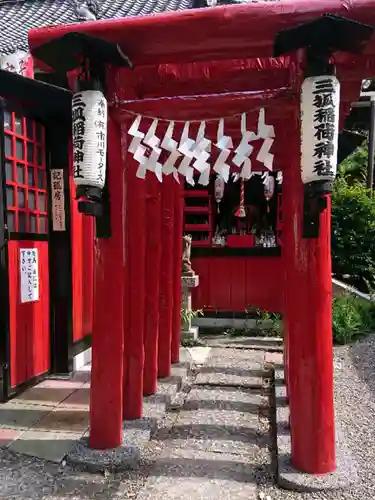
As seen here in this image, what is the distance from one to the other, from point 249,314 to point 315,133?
724cm

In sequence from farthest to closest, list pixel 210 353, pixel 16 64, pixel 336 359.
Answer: pixel 210 353
pixel 336 359
pixel 16 64

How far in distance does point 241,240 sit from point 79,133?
22.7 ft

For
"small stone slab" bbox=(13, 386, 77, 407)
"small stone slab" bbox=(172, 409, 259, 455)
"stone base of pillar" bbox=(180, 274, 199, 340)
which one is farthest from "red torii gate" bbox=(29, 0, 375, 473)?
"stone base of pillar" bbox=(180, 274, 199, 340)

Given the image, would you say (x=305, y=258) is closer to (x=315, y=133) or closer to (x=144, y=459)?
(x=315, y=133)

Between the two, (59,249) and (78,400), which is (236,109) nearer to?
(59,249)

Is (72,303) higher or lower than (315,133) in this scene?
lower

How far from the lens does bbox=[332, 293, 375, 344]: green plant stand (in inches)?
354

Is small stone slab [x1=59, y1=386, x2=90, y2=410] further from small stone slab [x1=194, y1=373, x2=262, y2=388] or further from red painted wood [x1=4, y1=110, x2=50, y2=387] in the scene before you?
small stone slab [x1=194, y1=373, x2=262, y2=388]

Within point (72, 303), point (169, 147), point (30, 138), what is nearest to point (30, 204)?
point (30, 138)

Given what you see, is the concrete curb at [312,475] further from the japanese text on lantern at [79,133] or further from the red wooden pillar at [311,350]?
A: the japanese text on lantern at [79,133]

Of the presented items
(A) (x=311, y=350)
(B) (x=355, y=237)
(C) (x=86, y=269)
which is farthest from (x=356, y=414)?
(B) (x=355, y=237)

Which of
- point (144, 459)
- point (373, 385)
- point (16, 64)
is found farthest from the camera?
point (373, 385)

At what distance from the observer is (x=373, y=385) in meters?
6.69

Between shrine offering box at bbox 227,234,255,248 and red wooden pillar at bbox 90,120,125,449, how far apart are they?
6235 mm
